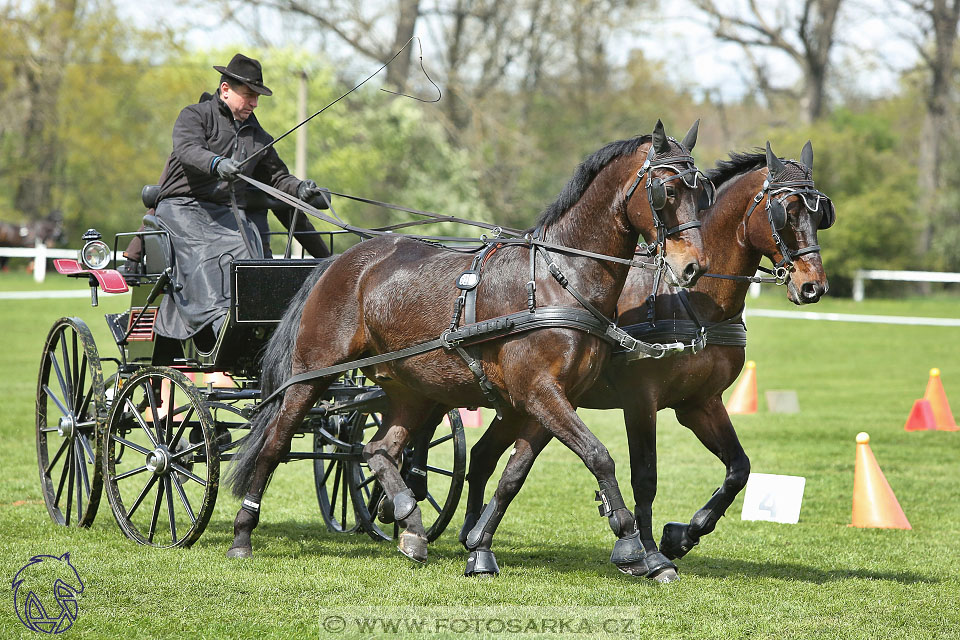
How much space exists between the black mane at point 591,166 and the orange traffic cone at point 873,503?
314 cm

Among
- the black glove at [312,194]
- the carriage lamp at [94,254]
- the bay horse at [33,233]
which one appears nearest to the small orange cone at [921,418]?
the black glove at [312,194]

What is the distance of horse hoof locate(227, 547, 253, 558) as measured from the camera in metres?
5.76

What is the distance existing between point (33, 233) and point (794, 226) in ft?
95.0

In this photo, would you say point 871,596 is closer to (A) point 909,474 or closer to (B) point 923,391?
(A) point 909,474

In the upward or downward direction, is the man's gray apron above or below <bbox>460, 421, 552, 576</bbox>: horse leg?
above

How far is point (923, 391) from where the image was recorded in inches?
616

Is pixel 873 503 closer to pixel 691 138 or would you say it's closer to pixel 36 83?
pixel 691 138

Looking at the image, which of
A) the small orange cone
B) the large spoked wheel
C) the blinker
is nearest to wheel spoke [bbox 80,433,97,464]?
the large spoked wheel

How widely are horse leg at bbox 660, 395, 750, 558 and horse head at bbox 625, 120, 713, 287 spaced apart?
1214 millimetres

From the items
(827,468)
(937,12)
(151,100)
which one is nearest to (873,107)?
(937,12)

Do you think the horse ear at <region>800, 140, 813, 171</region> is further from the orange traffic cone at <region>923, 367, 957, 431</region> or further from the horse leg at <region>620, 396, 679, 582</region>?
the orange traffic cone at <region>923, 367, 957, 431</region>

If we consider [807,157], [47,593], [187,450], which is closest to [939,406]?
[807,157]

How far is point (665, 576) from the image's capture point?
5.31 m

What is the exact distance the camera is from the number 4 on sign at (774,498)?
22.8 feet
